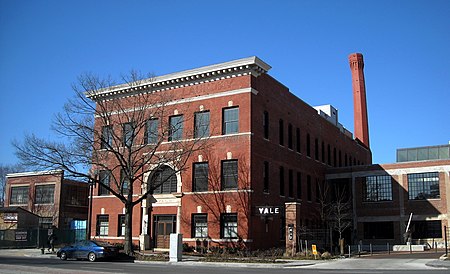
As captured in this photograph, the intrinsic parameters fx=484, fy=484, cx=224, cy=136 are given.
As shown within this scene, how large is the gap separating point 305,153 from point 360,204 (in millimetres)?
9604

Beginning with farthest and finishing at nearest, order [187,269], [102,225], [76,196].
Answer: [76,196], [102,225], [187,269]

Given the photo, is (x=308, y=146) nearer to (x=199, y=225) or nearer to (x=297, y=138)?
(x=297, y=138)

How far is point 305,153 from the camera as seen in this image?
4966 cm

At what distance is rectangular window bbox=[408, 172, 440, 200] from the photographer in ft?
162

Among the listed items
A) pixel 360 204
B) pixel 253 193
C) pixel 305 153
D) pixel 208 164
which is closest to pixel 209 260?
pixel 253 193

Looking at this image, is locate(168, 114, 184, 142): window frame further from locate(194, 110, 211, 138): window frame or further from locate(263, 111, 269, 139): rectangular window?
locate(263, 111, 269, 139): rectangular window

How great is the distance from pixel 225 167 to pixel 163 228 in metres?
7.76

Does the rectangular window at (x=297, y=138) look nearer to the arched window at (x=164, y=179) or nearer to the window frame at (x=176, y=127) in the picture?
the window frame at (x=176, y=127)

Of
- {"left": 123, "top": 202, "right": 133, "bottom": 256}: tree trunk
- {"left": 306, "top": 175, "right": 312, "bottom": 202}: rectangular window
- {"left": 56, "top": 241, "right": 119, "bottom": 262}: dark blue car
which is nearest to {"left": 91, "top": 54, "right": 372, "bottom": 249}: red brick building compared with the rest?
{"left": 306, "top": 175, "right": 312, "bottom": 202}: rectangular window

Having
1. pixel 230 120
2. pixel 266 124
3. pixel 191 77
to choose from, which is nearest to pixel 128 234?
pixel 230 120

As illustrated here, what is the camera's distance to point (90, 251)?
103ft

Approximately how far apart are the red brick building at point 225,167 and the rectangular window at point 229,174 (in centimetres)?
8

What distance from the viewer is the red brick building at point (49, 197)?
6038cm

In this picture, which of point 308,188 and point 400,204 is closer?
point 308,188
